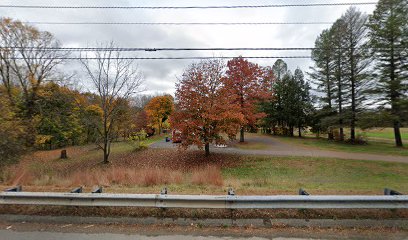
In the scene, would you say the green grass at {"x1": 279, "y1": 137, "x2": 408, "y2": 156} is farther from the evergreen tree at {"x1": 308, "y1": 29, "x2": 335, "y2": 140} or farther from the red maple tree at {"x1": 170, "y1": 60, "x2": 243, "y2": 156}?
the red maple tree at {"x1": 170, "y1": 60, "x2": 243, "y2": 156}

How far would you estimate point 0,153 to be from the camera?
6125 mm

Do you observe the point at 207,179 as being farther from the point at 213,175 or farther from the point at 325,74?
the point at 325,74

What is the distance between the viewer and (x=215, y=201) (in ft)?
12.3

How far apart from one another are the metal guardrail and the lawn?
1.22 metres

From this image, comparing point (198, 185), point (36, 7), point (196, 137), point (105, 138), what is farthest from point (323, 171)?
point (105, 138)

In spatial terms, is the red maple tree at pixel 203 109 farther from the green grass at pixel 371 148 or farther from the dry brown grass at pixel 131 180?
the green grass at pixel 371 148

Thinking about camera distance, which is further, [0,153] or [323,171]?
[323,171]

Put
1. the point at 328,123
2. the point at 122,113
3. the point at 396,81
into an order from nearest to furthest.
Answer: the point at 396,81
the point at 122,113
the point at 328,123

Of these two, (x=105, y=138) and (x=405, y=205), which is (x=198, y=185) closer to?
(x=405, y=205)

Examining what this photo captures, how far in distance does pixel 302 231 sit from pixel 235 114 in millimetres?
11483

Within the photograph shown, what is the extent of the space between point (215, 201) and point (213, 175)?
10.2 ft

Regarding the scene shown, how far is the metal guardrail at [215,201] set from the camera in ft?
12.0

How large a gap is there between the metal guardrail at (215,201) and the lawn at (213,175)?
48.1 inches

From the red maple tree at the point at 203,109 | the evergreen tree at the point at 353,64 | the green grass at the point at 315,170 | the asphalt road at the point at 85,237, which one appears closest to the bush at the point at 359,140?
the evergreen tree at the point at 353,64
